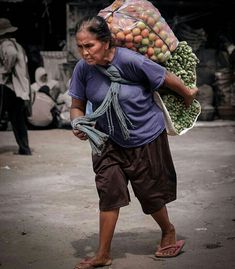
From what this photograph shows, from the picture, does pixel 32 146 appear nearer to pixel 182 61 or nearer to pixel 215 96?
pixel 215 96

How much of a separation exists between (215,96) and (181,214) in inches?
313

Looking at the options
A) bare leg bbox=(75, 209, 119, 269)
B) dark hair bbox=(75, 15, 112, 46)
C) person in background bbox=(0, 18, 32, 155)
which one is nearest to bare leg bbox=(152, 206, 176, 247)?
bare leg bbox=(75, 209, 119, 269)

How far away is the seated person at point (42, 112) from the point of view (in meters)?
11.5

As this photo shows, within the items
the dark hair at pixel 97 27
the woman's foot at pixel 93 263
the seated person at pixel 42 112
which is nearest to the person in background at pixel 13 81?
the seated person at pixel 42 112

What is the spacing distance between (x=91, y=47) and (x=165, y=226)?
4.51 feet

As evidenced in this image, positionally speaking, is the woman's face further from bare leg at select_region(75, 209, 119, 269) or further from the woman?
bare leg at select_region(75, 209, 119, 269)

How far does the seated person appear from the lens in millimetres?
11508

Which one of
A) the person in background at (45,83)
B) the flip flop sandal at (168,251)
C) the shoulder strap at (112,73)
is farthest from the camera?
the person in background at (45,83)

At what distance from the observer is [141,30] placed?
12.1 feet

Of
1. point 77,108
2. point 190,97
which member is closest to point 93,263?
point 77,108

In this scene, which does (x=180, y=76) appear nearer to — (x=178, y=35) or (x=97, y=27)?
(x=97, y=27)

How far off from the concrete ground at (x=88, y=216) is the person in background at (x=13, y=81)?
1.57 ft

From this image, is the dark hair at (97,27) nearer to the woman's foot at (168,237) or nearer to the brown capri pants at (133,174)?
the brown capri pants at (133,174)

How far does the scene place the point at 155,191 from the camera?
3.90 metres
